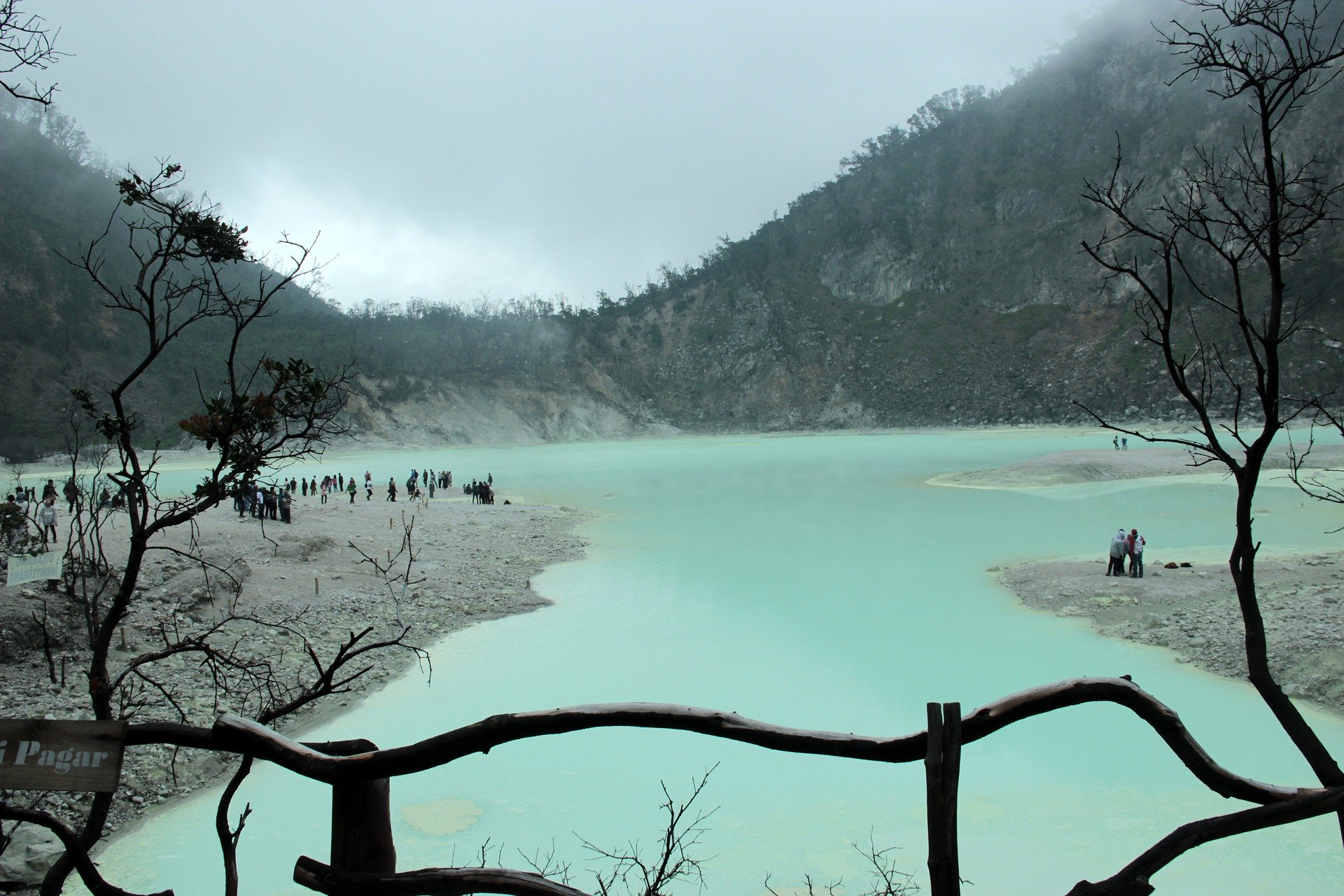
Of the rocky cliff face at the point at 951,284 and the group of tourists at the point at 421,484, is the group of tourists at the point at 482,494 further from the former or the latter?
the rocky cliff face at the point at 951,284

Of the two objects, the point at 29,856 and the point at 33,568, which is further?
the point at 33,568

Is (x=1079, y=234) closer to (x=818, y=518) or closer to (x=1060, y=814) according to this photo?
(x=818, y=518)

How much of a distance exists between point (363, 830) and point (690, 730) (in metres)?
0.96

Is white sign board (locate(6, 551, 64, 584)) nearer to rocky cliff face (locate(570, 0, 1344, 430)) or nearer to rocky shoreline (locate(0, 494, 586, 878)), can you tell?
rocky shoreline (locate(0, 494, 586, 878))

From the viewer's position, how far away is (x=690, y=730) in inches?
91.3

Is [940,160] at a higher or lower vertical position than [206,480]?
higher

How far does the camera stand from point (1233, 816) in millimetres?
2248

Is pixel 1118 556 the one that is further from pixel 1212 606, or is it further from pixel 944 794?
pixel 944 794

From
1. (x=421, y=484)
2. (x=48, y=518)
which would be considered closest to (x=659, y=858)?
(x=48, y=518)

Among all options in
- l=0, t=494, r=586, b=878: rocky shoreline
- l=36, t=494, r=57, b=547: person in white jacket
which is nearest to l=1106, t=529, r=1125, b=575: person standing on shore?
l=0, t=494, r=586, b=878: rocky shoreline

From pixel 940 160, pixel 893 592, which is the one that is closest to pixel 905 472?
pixel 893 592

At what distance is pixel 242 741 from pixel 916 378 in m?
98.7

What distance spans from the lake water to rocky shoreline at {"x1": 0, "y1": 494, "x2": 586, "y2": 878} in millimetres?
616

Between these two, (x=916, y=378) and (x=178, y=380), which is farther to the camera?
(x=916, y=378)
